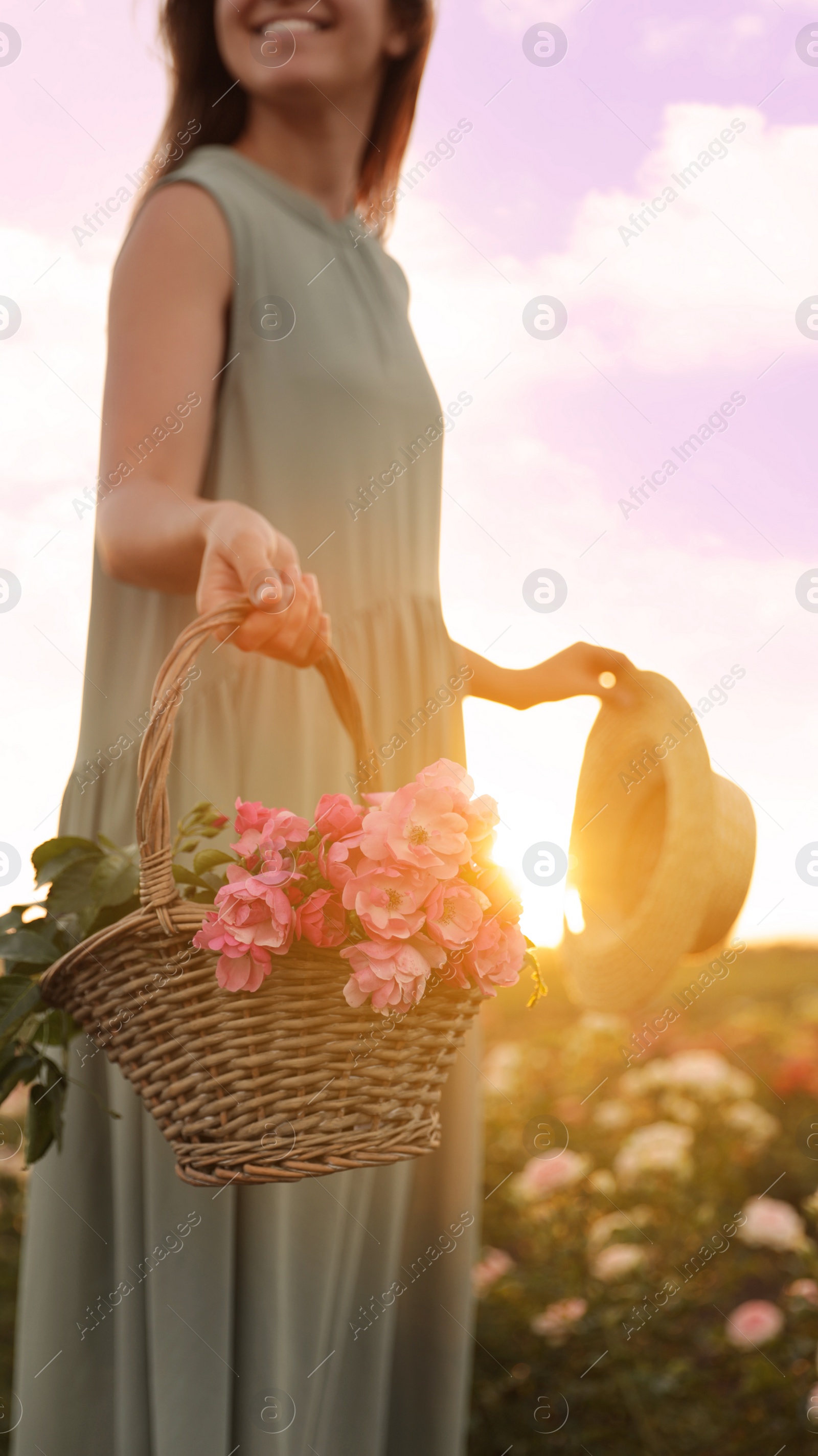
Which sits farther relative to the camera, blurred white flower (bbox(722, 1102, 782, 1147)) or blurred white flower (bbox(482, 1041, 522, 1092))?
blurred white flower (bbox(482, 1041, 522, 1092))

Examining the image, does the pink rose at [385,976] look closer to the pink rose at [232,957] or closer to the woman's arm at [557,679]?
the pink rose at [232,957]

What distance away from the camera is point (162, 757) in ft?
3.08

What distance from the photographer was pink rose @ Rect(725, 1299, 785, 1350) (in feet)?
→ 6.79

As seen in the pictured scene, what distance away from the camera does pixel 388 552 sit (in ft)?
4.41

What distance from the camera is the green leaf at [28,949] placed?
101 centimetres

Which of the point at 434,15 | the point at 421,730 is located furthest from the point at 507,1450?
the point at 434,15

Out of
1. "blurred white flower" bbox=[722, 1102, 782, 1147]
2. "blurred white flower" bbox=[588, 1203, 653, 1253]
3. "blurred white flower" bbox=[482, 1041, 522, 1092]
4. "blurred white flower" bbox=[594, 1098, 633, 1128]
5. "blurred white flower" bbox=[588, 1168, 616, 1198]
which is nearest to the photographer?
"blurred white flower" bbox=[588, 1203, 653, 1253]

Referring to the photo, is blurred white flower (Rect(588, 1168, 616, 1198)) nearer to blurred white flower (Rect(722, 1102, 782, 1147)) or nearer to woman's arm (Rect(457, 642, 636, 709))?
blurred white flower (Rect(722, 1102, 782, 1147))

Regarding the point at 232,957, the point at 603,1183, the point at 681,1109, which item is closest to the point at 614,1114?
the point at 681,1109

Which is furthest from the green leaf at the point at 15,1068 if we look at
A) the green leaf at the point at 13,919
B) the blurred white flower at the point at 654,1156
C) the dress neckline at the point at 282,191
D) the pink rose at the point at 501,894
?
the blurred white flower at the point at 654,1156

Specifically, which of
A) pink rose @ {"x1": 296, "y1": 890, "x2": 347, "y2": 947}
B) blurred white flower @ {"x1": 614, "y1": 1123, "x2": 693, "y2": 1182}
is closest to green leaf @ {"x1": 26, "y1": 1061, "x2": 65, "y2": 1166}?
pink rose @ {"x1": 296, "y1": 890, "x2": 347, "y2": 947}

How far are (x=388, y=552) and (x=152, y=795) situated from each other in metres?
0.53

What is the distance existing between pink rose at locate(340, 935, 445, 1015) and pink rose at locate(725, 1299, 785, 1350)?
1621 mm

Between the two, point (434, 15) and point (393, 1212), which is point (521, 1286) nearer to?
point (393, 1212)
